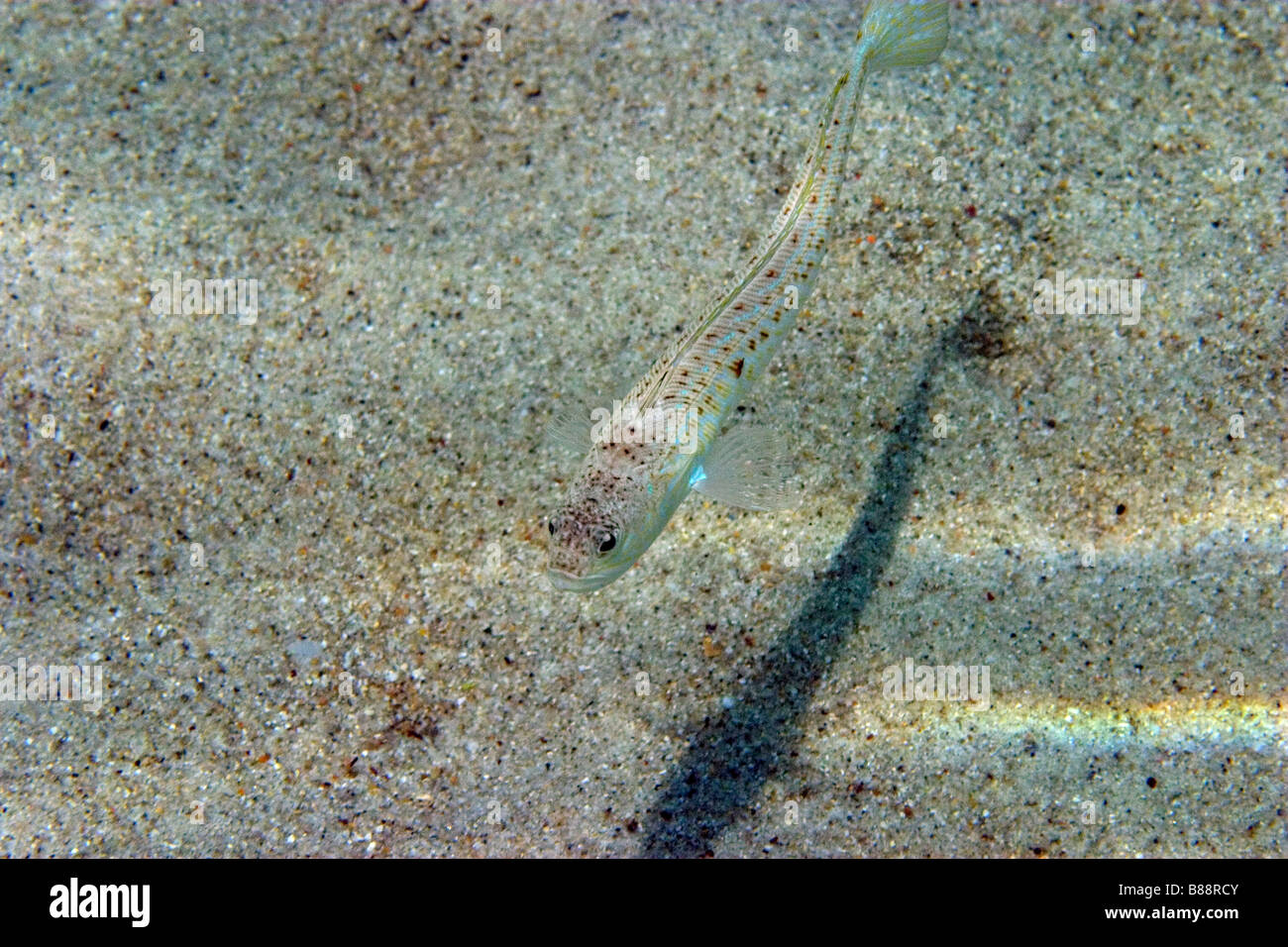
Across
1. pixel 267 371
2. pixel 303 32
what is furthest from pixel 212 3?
pixel 267 371

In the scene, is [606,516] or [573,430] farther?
[573,430]

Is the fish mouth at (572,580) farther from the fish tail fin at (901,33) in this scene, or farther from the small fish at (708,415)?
the fish tail fin at (901,33)

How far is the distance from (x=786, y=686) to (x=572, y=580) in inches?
67.3

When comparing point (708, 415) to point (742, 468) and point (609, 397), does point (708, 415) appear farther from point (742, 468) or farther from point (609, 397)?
point (609, 397)

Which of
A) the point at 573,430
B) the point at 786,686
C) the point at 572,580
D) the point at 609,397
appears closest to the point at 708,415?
the point at 609,397

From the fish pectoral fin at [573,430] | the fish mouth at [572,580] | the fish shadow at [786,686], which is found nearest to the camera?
the fish mouth at [572,580]

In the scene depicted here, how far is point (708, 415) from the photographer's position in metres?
3.06

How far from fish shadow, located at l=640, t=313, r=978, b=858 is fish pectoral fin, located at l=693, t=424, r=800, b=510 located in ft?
3.89

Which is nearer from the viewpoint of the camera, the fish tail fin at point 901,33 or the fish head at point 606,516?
the fish head at point 606,516

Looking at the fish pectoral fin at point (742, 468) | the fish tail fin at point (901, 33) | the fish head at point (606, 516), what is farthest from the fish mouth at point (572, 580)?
the fish tail fin at point (901, 33)

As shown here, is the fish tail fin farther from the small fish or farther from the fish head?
the fish head

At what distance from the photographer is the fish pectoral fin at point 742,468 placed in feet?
10.2

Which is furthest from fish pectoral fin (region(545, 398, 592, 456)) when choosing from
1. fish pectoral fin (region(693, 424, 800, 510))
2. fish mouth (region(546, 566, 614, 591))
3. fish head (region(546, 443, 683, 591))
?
fish mouth (region(546, 566, 614, 591))

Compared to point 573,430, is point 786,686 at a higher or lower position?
lower
